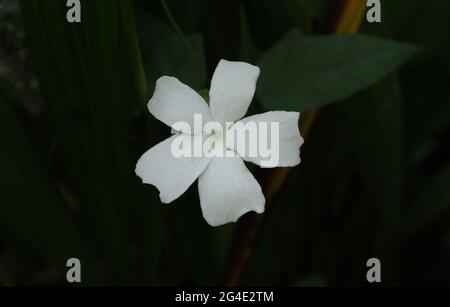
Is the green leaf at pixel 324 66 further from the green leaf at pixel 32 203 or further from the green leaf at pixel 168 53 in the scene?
the green leaf at pixel 32 203

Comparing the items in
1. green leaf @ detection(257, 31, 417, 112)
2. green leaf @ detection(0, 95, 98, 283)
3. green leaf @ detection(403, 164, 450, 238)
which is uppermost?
green leaf @ detection(257, 31, 417, 112)

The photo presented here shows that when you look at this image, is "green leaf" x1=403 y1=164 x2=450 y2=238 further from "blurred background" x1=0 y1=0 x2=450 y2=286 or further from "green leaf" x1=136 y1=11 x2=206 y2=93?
"green leaf" x1=136 y1=11 x2=206 y2=93

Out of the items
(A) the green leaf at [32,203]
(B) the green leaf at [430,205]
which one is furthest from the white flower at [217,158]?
(B) the green leaf at [430,205]

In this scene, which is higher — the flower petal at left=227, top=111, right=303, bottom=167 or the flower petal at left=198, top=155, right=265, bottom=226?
the flower petal at left=227, top=111, right=303, bottom=167

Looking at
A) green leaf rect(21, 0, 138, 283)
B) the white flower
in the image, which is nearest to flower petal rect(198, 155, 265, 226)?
the white flower
